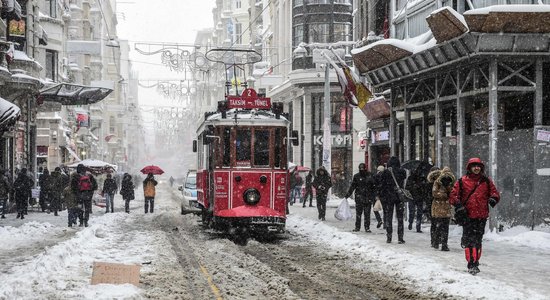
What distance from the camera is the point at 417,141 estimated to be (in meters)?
30.6

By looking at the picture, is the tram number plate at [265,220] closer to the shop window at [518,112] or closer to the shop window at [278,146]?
the shop window at [278,146]

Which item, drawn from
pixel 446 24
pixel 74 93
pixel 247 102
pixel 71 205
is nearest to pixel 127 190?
pixel 74 93

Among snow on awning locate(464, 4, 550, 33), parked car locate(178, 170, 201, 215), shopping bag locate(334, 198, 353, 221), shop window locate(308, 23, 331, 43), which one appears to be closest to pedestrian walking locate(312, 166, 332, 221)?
shopping bag locate(334, 198, 353, 221)

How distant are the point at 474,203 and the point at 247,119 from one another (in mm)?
8280

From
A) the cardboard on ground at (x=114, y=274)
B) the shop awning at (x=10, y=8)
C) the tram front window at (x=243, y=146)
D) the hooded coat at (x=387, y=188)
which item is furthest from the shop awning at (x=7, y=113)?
the cardboard on ground at (x=114, y=274)

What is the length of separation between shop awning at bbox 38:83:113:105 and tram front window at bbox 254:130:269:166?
1499 centimetres

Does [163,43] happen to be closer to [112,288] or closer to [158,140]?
[112,288]

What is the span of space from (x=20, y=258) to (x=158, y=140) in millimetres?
180403

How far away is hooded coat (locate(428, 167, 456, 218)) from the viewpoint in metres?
16.2

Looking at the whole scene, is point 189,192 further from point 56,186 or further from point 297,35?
point 297,35

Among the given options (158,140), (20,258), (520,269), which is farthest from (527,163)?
(158,140)

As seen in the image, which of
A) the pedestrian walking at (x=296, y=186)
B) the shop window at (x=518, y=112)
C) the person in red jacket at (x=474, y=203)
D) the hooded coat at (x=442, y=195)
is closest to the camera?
the person in red jacket at (x=474, y=203)

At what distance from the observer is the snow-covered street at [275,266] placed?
10820 millimetres

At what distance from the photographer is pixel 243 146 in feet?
65.5
